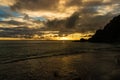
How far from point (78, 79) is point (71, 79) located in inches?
44.5

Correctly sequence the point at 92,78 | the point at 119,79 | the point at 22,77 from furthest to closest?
the point at 22,77
the point at 92,78
the point at 119,79

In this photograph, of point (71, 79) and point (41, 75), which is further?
point (41, 75)

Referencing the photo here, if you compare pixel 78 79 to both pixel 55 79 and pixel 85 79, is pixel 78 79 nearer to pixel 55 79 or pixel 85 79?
pixel 85 79

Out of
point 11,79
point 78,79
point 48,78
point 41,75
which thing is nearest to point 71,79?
point 78,79

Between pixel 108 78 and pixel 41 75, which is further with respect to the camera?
pixel 41 75

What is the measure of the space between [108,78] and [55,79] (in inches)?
269

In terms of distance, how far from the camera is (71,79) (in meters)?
26.4

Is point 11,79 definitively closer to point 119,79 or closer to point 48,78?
point 48,78

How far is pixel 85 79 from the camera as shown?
26172 mm

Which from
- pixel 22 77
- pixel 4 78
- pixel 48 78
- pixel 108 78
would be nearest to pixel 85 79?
pixel 108 78

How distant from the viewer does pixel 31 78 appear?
2745cm

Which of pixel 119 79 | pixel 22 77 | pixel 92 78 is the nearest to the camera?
pixel 119 79

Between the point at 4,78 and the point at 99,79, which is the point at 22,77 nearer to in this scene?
the point at 4,78

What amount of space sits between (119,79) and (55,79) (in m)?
8.14
